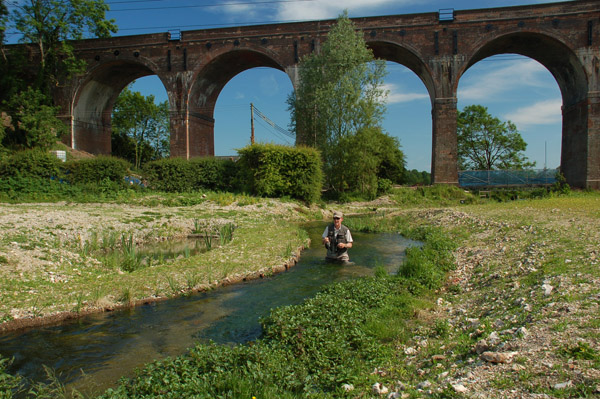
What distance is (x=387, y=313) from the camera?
18.0 ft

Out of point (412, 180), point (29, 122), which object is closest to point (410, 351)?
point (29, 122)

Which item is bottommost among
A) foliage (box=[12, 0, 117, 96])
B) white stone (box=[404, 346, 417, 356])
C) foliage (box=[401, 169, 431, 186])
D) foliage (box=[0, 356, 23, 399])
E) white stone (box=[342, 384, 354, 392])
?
foliage (box=[0, 356, 23, 399])

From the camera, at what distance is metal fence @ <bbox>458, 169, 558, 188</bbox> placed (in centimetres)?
3097

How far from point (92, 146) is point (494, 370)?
36322 millimetres

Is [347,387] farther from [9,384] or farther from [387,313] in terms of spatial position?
[9,384]

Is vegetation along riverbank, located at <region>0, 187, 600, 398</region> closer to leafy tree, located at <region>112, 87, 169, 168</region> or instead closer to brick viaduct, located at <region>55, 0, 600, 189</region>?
brick viaduct, located at <region>55, 0, 600, 189</region>

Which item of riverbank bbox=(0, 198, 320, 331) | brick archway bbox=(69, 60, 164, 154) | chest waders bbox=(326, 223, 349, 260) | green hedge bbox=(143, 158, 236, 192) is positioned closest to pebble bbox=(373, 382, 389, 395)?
riverbank bbox=(0, 198, 320, 331)

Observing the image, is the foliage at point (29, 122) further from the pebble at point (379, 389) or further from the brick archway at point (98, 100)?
the pebble at point (379, 389)

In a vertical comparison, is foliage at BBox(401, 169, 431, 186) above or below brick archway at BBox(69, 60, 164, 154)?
below

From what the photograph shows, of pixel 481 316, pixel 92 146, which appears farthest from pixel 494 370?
pixel 92 146

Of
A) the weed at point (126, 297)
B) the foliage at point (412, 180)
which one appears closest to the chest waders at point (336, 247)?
the weed at point (126, 297)

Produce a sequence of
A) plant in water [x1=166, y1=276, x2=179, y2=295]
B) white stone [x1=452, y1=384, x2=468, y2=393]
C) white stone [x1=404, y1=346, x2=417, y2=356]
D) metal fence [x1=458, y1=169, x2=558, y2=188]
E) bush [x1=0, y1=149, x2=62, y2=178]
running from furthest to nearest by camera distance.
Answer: metal fence [x1=458, y1=169, x2=558, y2=188], bush [x1=0, y1=149, x2=62, y2=178], plant in water [x1=166, y1=276, x2=179, y2=295], white stone [x1=404, y1=346, x2=417, y2=356], white stone [x1=452, y1=384, x2=468, y2=393]

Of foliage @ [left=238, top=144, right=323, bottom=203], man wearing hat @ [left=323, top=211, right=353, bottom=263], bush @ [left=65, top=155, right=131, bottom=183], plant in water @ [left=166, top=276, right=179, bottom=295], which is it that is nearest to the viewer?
plant in water @ [left=166, top=276, right=179, bottom=295]

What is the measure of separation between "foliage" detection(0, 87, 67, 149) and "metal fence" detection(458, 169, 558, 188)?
29.9m
